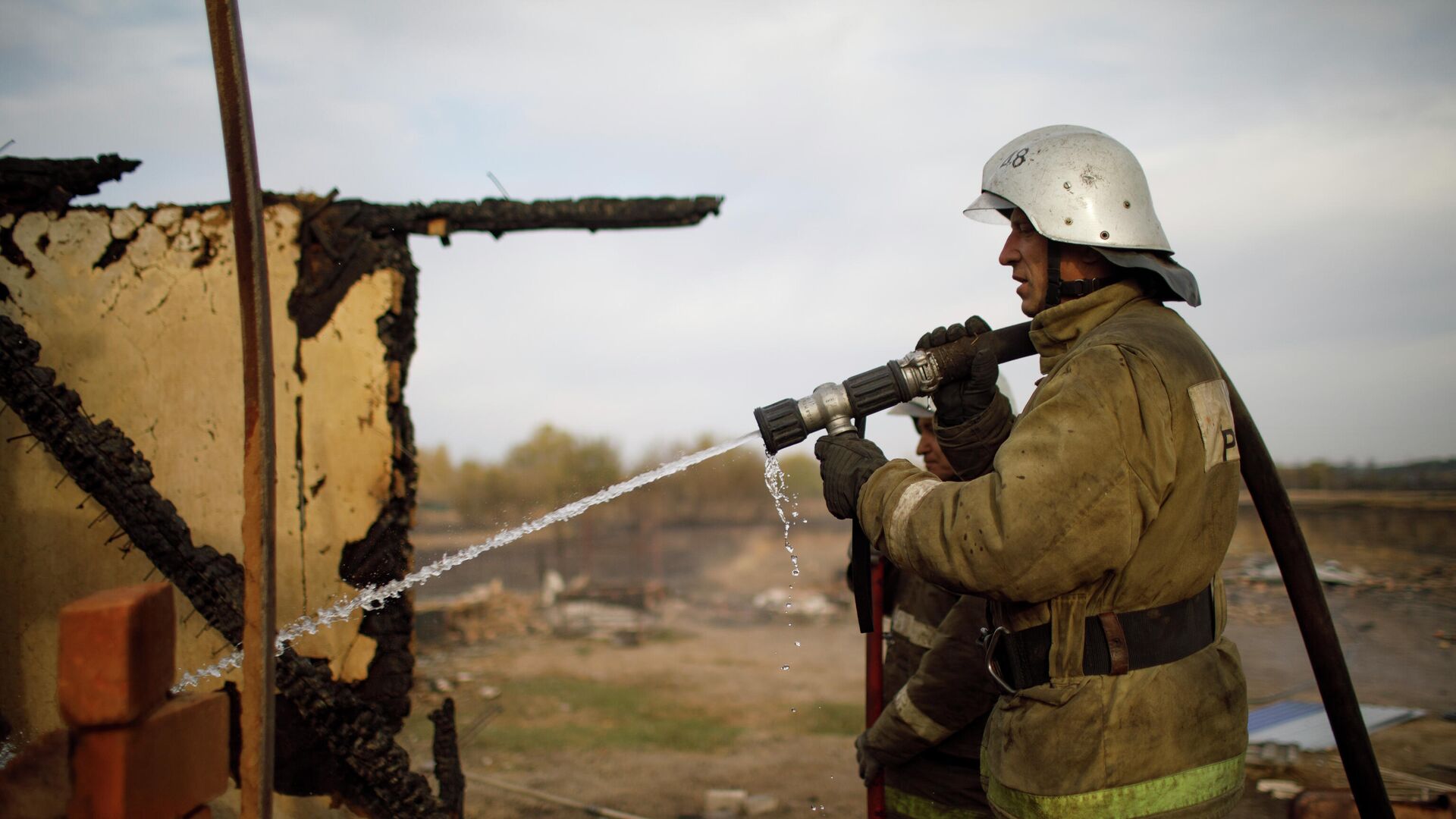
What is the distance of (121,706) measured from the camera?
5.01 feet

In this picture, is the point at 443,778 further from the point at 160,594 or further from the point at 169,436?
the point at 160,594

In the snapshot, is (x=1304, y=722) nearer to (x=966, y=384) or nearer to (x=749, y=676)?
(x=749, y=676)

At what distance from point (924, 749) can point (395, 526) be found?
2.38 meters

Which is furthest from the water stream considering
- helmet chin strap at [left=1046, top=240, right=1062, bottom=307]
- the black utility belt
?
helmet chin strap at [left=1046, top=240, right=1062, bottom=307]

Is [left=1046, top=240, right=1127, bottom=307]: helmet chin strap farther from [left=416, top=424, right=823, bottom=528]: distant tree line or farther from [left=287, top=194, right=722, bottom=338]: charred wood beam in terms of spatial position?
[left=416, top=424, right=823, bottom=528]: distant tree line

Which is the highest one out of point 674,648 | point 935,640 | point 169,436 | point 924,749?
point 169,436

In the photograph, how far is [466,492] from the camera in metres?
19.2

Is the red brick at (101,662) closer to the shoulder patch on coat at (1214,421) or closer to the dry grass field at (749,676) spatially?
the shoulder patch on coat at (1214,421)

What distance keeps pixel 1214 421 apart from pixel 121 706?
7.34 ft

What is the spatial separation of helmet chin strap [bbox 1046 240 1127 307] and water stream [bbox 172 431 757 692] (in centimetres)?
87

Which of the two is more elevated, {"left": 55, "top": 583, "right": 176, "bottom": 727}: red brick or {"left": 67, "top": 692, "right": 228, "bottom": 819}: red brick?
{"left": 55, "top": 583, "right": 176, "bottom": 727}: red brick

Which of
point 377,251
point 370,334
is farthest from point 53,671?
point 377,251

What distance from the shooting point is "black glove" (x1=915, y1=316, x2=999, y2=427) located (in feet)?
8.48

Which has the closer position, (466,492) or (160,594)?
(160,594)
